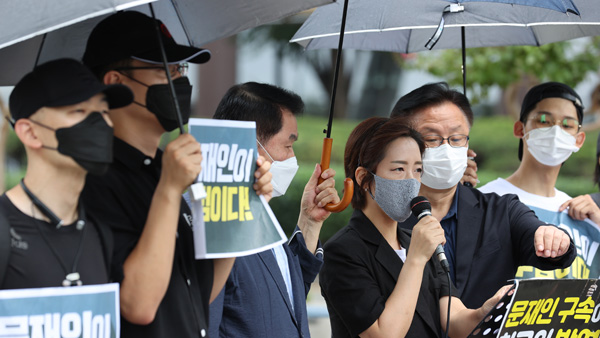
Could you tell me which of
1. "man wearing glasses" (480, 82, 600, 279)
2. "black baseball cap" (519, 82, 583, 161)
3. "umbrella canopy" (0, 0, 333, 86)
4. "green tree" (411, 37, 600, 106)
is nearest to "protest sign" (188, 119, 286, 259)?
"umbrella canopy" (0, 0, 333, 86)

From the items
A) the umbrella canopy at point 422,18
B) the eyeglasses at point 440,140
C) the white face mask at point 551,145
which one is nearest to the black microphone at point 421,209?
the eyeglasses at point 440,140

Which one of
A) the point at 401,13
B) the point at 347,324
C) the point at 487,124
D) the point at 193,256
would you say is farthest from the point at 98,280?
the point at 487,124

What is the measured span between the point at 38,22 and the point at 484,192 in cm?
290

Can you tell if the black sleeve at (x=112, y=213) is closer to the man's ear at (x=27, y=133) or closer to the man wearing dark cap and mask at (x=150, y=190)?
the man wearing dark cap and mask at (x=150, y=190)

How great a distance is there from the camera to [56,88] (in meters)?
2.28

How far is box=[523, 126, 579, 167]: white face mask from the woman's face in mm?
1307

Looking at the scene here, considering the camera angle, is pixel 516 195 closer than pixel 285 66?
Yes

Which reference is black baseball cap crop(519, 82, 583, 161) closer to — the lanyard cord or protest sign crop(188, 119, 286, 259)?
protest sign crop(188, 119, 286, 259)

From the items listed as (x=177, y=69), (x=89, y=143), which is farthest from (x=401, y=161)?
(x=89, y=143)

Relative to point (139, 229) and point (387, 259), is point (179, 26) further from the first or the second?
point (387, 259)

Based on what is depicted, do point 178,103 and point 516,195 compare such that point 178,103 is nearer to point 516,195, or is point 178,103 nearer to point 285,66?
point 516,195

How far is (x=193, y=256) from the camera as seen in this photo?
261 cm

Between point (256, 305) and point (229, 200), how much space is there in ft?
2.13

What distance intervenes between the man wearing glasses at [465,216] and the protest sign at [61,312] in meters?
2.04
